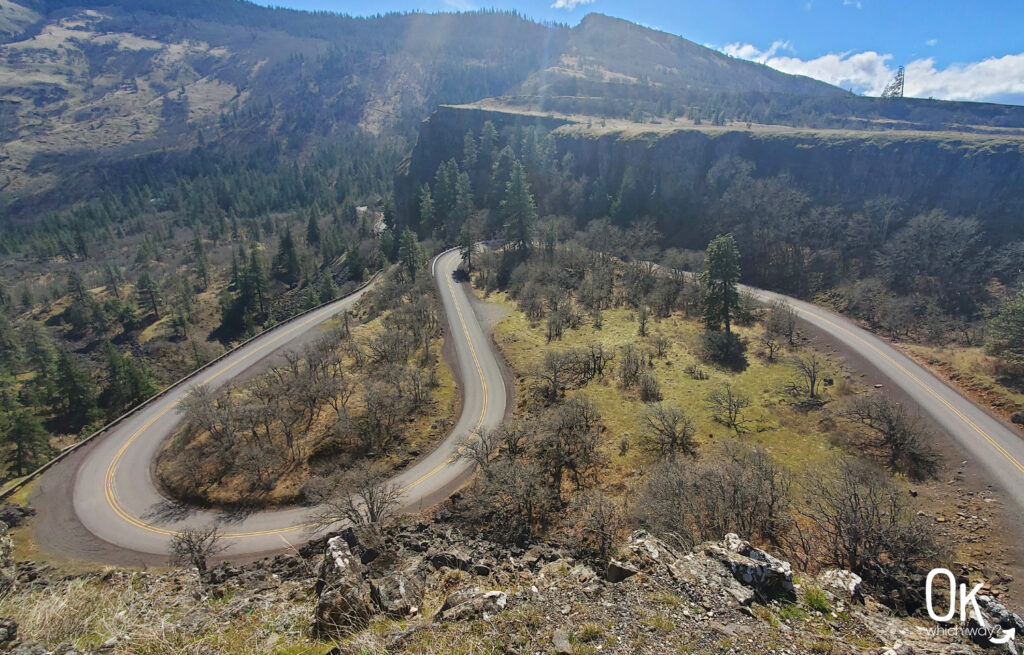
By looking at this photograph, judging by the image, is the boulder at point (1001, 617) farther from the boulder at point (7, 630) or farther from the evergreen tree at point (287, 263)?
the evergreen tree at point (287, 263)

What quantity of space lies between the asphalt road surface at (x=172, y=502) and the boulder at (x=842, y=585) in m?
24.3

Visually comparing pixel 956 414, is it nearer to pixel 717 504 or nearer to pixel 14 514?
pixel 717 504

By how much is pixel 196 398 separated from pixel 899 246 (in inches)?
3978

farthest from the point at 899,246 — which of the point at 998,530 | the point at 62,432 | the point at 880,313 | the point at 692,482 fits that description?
the point at 62,432

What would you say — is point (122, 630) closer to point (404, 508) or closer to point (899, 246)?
point (404, 508)

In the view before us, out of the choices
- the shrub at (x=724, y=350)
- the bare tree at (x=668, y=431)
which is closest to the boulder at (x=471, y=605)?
the bare tree at (x=668, y=431)

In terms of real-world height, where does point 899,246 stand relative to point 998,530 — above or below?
above

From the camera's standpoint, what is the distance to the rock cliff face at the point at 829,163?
7644 centimetres

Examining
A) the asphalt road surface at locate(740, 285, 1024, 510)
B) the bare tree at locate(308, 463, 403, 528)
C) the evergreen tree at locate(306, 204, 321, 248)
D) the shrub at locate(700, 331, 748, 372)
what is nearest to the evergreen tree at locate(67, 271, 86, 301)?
the evergreen tree at locate(306, 204, 321, 248)

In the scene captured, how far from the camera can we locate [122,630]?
860 cm

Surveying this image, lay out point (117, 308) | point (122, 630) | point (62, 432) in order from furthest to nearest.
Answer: point (117, 308) < point (62, 432) < point (122, 630)

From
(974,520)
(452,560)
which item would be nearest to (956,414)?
(974,520)

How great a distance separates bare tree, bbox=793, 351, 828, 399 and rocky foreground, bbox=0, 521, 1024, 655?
32.5 meters

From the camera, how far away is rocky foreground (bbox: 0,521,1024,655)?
911 centimetres
